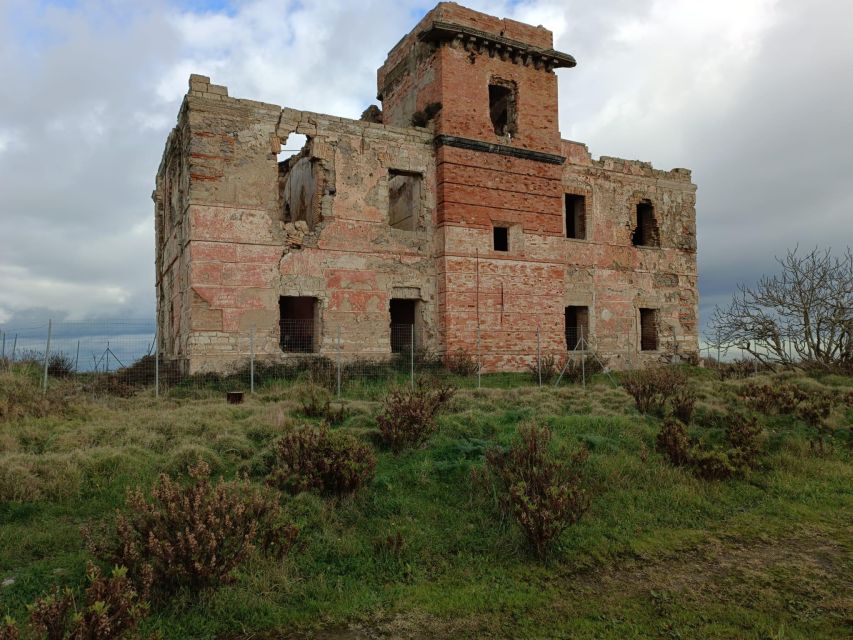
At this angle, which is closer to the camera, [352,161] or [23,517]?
[23,517]

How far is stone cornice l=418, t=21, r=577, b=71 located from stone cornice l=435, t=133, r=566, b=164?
8.70 ft

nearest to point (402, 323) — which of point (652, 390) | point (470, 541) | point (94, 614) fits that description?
point (652, 390)

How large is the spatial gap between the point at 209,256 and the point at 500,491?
1018cm

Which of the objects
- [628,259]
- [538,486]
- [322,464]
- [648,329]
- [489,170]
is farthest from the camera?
[648,329]

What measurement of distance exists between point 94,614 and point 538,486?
161 inches

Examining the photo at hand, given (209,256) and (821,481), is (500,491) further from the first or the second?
(209,256)

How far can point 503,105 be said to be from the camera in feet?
66.8

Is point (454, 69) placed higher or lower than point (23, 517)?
higher

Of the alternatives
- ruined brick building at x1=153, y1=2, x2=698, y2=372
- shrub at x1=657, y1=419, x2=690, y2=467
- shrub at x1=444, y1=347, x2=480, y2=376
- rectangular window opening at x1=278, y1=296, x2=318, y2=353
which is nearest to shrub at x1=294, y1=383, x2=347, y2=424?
ruined brick building at x1=153, y1=2, x2=698, y2=372

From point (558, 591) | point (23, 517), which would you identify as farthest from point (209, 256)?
point (558, 591)

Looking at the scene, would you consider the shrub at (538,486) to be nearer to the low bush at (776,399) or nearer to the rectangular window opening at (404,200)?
the low bush at (776,399)

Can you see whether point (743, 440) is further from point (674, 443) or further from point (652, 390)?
point (652, 390)

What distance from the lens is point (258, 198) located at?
48.8ft

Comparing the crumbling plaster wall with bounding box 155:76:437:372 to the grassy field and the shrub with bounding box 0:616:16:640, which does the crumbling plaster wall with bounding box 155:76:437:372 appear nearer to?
the grassy field
